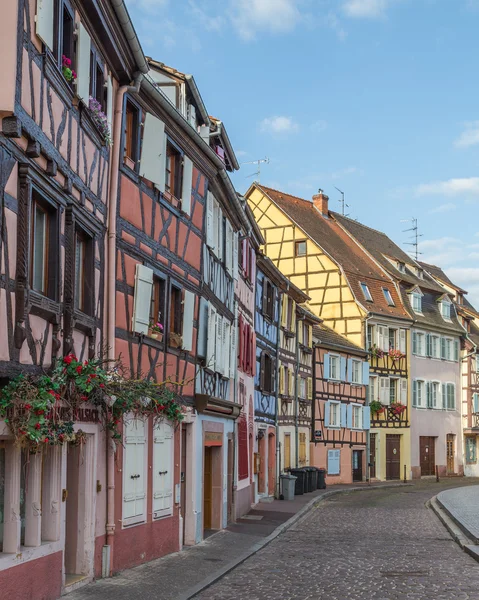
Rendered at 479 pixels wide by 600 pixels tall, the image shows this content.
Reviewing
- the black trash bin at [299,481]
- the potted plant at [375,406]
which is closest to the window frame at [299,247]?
the potted plant at [375,406]

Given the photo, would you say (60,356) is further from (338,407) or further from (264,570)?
(338,407)

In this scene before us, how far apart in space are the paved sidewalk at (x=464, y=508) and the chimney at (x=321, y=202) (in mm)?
20248

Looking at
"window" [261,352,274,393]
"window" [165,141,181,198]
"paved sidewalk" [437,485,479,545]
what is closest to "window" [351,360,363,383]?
"paved sidewalk" [437,485,479,545]

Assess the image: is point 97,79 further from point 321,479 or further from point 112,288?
point 321,479

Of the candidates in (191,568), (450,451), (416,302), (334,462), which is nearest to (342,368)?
(334,462)

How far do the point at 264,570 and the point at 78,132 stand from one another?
7006 millimetres

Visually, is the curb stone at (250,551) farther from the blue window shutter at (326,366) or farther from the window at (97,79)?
the blue window shutter at (326,366)

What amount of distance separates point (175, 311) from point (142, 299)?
94.1 inches

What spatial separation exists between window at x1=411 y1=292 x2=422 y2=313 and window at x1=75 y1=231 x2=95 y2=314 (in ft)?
134

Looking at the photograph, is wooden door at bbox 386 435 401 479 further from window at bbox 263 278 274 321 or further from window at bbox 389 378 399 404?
window at bbox 263 278 274 321

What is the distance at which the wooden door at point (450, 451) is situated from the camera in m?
53.0

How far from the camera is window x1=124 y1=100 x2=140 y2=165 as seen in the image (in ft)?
46.3

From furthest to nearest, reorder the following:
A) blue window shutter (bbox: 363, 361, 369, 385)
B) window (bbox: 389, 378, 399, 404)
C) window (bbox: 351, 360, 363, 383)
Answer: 1. window (bbox: 389, 378, 399, 404)
2. blue window shutter (bbox: 363, 361, 369, 385)
3. window (bbox: 351, 360, 363, 383)

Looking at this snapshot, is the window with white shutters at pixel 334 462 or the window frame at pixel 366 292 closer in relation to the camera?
the window with white shutters at pixel 334 462
